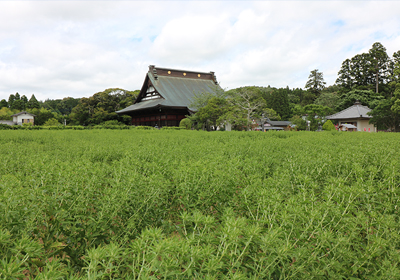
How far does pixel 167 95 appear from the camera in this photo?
27.3 meters

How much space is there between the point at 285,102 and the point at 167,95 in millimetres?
26665

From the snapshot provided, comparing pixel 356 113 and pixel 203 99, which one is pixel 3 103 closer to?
pixel 203 99

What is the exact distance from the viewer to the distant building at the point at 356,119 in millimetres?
30780

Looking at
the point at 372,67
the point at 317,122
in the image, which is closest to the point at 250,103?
the point at 317,122

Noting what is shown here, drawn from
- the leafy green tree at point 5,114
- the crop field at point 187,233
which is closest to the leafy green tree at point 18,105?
the leafy green tree at point 5,114

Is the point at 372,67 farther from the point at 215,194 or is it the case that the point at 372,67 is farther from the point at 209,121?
the point at 215,194

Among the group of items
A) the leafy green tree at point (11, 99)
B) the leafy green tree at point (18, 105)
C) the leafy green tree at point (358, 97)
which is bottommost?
the leafy green tree at point (358, 97)

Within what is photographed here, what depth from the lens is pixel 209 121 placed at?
2267 centimetres

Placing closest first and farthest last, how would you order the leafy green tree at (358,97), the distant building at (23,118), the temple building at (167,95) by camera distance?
the temple building at (167,95) < the leafy green tree at (358,97) < the distant building at (23,118)

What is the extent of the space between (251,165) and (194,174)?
4.19ft

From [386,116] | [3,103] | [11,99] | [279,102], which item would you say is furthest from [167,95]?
[11,99]

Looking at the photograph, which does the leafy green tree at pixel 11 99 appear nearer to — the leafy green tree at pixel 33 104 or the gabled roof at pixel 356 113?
the leafy green tree at pixel 33 104

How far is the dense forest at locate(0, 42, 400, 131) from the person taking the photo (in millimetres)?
21703

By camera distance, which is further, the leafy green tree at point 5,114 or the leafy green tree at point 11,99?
the leafy green tree at point 11,99
